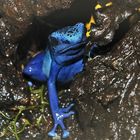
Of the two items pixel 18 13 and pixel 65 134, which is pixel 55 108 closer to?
pixel 65 134

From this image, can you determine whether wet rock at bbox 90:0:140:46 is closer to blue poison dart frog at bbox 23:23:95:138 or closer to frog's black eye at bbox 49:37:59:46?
blue poison dart frog at bbox 23:23:95:138

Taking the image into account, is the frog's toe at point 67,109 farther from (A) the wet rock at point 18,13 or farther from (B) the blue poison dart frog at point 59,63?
(A) the wet rock at point 18,13

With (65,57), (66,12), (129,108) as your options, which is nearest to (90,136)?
(129,108)

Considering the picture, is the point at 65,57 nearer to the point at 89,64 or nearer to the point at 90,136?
the point at 89,64

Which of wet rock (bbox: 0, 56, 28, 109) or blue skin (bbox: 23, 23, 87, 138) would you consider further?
wet rock (bbox: 0, 56, 28, 109)

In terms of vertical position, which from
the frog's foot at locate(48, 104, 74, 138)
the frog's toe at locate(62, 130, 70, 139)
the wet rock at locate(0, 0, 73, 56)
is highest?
the wet rock at locate(0, 0, 73, 56)

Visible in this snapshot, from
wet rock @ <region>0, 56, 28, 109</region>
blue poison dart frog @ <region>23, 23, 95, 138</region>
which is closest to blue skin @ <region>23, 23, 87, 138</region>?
blue poison dart frog @ <region>23, 23, 95, 138</region>

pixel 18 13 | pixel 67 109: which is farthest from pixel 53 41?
pixel 67 109
